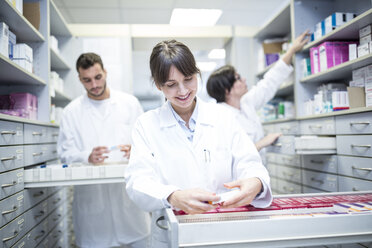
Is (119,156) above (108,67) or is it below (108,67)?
below

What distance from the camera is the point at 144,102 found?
13516 mm

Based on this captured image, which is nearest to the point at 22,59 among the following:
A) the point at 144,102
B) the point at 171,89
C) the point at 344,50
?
the point at 171,89

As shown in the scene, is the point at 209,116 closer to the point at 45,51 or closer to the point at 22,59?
the point at 22,59

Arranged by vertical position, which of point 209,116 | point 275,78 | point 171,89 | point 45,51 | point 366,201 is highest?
point 45,51

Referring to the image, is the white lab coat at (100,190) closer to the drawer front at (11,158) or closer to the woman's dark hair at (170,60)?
the drawer front at (11,158)

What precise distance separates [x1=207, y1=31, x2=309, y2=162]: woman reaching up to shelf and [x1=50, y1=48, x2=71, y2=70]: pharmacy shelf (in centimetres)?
158

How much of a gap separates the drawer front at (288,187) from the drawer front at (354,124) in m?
0.86

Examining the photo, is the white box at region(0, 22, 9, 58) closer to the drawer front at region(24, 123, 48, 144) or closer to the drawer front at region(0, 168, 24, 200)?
the drawer front at region(24, 123, 48, 144)

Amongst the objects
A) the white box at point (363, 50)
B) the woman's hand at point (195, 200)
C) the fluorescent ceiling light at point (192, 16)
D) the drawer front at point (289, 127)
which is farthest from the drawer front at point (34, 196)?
the white box at point (363, 50)

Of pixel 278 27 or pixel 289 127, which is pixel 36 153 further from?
pixel 278 27

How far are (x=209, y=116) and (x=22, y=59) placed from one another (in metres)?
1.49

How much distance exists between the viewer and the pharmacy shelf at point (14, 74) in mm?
1646

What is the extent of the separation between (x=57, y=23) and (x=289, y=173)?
2807 millimetres

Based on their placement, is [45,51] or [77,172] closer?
[77,172]
